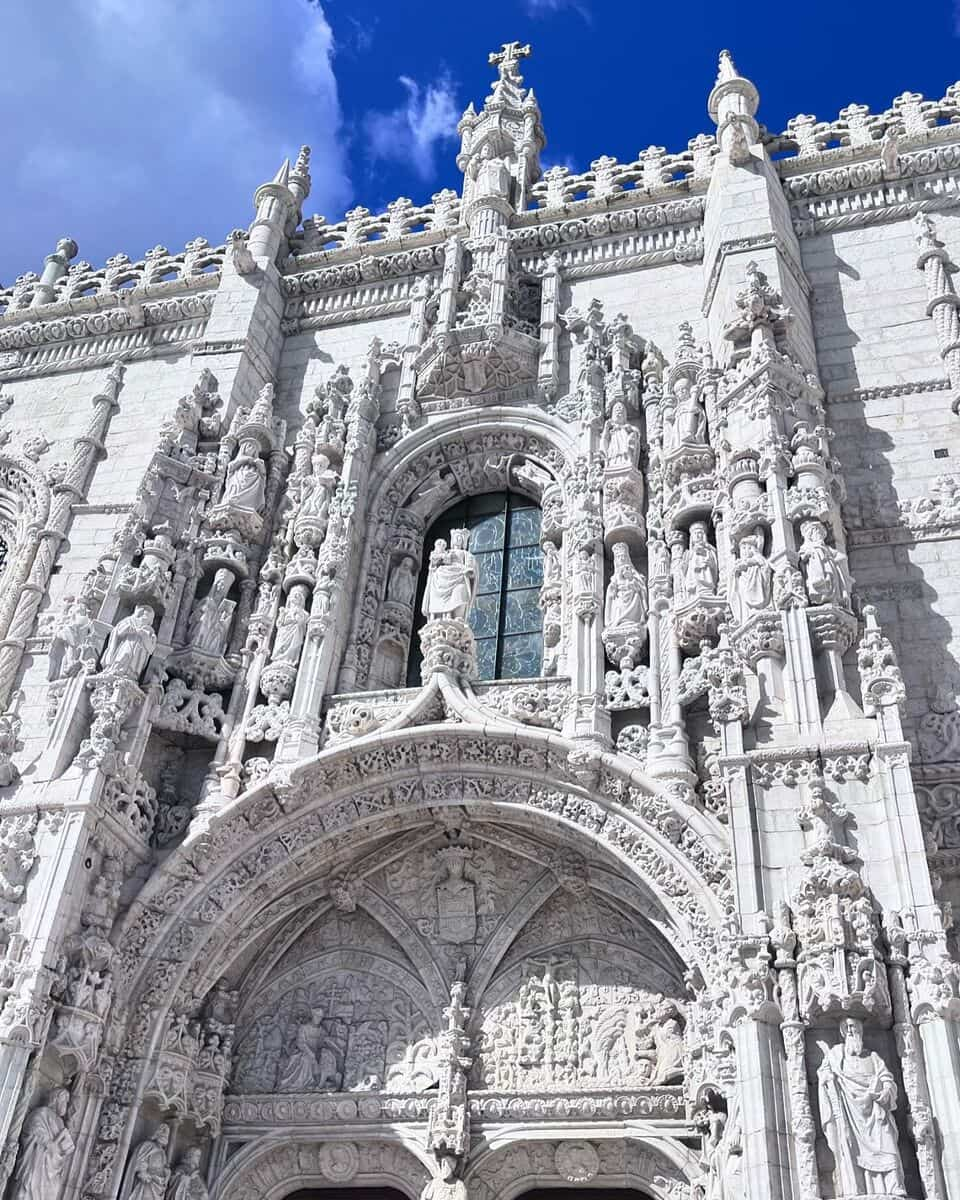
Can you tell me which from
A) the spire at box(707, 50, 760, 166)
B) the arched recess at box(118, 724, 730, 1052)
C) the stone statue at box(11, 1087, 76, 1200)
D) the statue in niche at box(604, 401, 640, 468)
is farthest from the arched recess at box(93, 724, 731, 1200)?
the spire at box(707, 50, 760, 166)

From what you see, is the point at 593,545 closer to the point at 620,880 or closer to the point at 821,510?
the point at 821,510

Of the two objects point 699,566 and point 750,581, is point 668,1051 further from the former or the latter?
point 699,566

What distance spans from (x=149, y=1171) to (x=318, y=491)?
6.52 meters

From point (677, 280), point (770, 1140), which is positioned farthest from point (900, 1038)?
point (677, 280)

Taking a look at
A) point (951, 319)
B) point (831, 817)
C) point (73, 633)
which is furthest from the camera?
point (951, 319)

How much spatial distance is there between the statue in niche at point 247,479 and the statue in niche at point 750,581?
17.1 feet

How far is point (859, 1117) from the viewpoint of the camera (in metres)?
7.20

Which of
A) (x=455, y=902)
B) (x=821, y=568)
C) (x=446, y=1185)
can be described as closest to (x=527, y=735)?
(x=455, y=902)

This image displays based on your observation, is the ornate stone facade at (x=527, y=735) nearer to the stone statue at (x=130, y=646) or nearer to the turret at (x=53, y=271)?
the stone statue at (x=130, y=646)

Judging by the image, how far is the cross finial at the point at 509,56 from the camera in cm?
1855

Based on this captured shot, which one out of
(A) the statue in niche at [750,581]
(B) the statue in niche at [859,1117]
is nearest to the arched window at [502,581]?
(A) the statue in niche at [750,581]

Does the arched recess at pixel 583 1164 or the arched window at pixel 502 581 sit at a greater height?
the arched window at pixel 502 581

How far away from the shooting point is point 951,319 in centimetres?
1257

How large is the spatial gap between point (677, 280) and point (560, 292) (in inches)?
54.8
